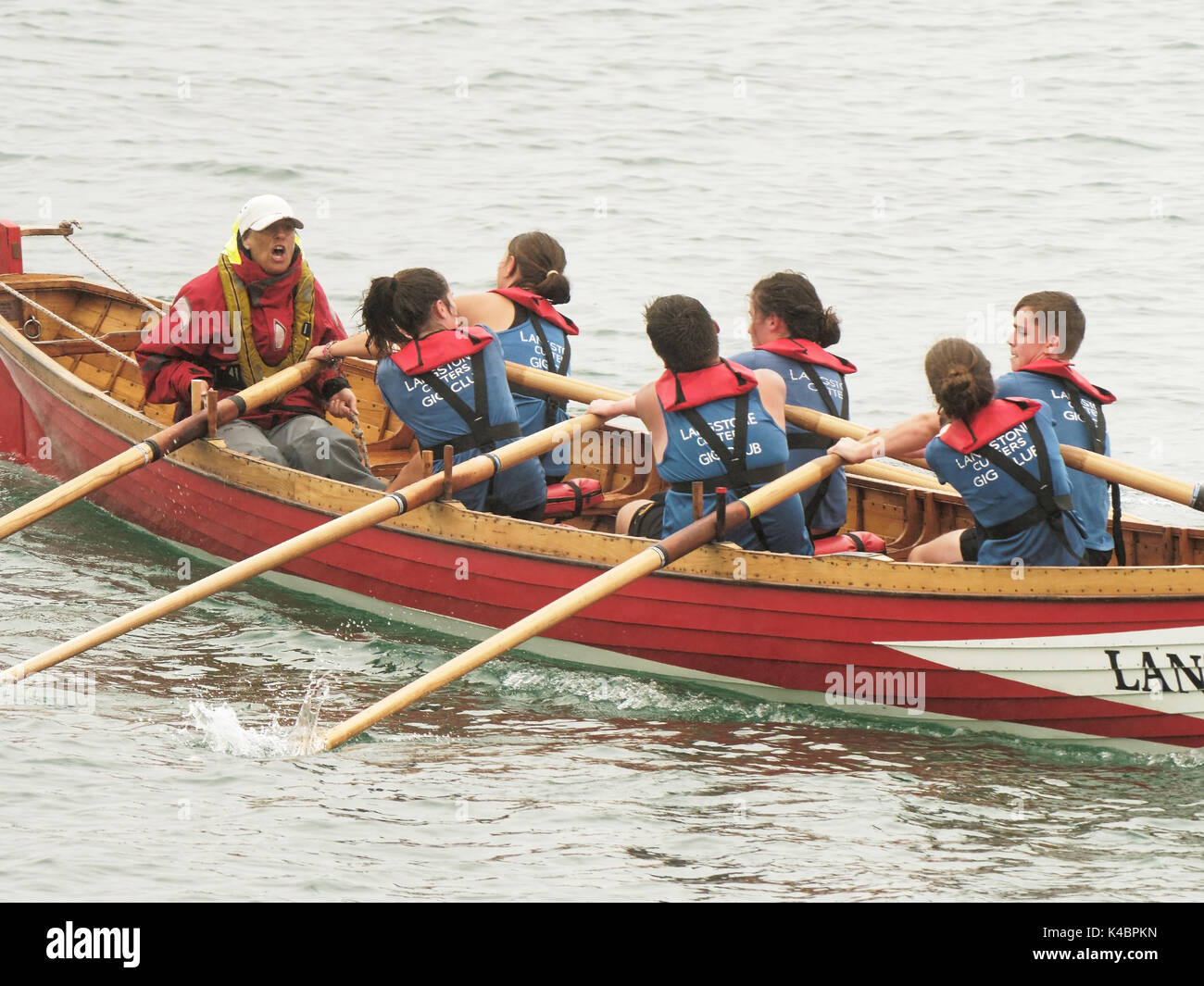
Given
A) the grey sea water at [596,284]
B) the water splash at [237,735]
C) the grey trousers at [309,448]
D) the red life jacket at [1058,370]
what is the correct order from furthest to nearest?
1. the grey trousers at [309,448]
2. the red life jacket at [1058,370]
3. the water splash at [237,735]
4. the grey sea water at [596,284]

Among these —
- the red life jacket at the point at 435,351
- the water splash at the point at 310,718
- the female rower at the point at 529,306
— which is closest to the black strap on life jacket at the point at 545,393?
the female rower at the point at 529,306

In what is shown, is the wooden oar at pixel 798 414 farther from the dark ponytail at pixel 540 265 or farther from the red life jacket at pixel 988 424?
the red life jacket at pixel 988 424

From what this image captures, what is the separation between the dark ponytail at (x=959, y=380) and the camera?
792cm

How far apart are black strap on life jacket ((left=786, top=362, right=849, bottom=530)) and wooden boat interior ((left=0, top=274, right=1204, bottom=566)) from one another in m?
0.70

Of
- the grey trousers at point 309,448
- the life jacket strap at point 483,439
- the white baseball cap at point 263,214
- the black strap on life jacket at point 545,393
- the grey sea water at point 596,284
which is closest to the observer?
the grey sea water at point 596,284

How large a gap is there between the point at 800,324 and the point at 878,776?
2349mm

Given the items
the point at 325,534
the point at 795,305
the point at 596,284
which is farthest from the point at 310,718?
the point at 596,284

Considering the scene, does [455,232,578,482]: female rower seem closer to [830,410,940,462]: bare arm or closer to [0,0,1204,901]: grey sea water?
[0,0,1204,901]: grey sea water

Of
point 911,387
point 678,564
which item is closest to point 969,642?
point 678,564

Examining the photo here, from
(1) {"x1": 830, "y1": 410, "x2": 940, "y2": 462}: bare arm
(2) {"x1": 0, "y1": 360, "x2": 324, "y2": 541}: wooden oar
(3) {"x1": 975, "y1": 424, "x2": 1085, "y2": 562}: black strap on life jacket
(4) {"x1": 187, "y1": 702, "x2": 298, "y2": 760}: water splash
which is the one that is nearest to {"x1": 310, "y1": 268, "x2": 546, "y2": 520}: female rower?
(2) {"x1": 0, "y1": 360, "x2": 324, "y2": 541}: wooden oar

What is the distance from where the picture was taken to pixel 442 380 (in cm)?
928

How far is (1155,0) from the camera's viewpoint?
31.3 m

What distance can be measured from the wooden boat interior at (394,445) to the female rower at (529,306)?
105 centimetres
